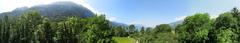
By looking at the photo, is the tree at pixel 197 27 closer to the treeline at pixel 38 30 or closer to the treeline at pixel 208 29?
the treeline at pixel 208 29

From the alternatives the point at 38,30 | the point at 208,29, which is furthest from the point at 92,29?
the point at 38,30

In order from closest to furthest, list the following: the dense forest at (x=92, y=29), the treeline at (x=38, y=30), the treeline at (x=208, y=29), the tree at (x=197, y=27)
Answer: the dense forest at (x=92, y=29) → the tree at (x=197, y=27) → the treeline at (x=208, y=29) → the treeline at (x=38, y=30)

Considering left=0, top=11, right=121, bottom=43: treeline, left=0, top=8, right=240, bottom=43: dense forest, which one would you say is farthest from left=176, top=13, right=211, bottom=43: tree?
left=0, top=11, right=121, bottom=43: treeline

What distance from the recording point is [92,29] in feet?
266

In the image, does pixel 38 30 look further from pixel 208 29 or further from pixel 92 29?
pixel 208 29

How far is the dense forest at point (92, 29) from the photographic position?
82688 mm

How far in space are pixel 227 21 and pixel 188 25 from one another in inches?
304

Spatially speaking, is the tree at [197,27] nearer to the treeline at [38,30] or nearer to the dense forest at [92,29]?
the dense forest at [92,29]

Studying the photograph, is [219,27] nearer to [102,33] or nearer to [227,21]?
[227,21]

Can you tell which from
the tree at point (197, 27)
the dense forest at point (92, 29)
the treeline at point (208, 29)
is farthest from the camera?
the treeline at point (208, 29)

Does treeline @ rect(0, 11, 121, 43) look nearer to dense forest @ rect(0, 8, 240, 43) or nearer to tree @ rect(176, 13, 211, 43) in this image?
dense forest @ rect(0, 8, 240, 43)

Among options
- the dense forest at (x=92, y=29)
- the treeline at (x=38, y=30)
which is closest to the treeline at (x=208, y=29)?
the dense forest at (x=92, y=29)

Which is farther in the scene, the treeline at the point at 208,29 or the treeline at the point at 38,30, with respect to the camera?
the treeline at the point at 38,30

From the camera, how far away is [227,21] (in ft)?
290
